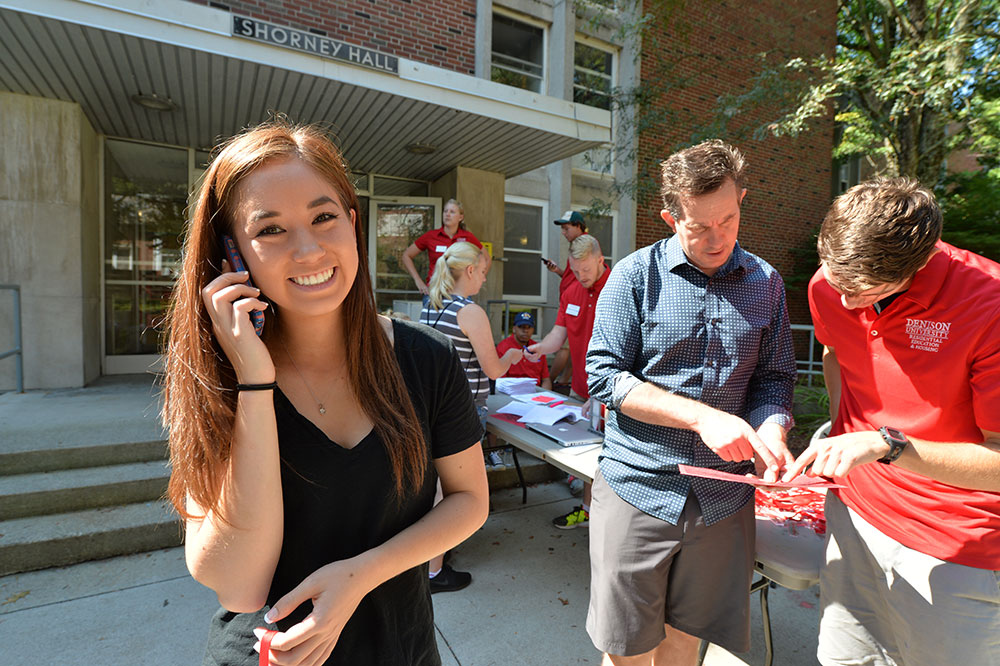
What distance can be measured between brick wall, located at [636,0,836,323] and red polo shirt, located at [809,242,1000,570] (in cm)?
767

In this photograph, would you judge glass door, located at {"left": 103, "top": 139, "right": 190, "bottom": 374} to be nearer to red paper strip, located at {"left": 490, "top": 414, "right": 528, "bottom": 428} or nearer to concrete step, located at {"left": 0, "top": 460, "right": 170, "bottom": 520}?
concrete step, located at {"left": 0, "top": 460, "right": 170, "bottom": 520}

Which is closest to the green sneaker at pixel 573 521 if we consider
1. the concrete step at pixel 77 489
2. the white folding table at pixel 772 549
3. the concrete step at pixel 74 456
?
the white folding table at pixel 772 549

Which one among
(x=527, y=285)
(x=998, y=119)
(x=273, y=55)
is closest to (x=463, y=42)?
(x=273, y=55)

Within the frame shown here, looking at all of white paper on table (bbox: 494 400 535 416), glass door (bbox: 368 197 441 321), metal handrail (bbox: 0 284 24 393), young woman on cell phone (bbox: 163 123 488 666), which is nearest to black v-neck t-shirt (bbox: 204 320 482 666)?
young woman on cell phone (bbox: 163 123 488 666)

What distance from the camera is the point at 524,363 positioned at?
5.52 metres

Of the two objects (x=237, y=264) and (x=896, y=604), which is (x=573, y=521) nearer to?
(x=896, y=604)

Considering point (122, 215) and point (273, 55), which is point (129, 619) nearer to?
point (273, 55)

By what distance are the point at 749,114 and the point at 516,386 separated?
31.2 feet

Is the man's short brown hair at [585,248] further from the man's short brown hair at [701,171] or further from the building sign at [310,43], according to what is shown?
the building sign at [310,43]

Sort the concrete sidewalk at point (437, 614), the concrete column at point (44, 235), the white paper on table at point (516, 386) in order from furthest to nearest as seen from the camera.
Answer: the concrete column at point (44, 235), the white paper on table at point (516, 386), the concrete sidewalk at point (437, 614)

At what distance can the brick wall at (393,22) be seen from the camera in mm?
6254

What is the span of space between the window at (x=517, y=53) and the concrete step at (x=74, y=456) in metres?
7.81

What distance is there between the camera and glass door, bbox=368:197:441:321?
8.09 meters

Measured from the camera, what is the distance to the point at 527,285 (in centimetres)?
1020
